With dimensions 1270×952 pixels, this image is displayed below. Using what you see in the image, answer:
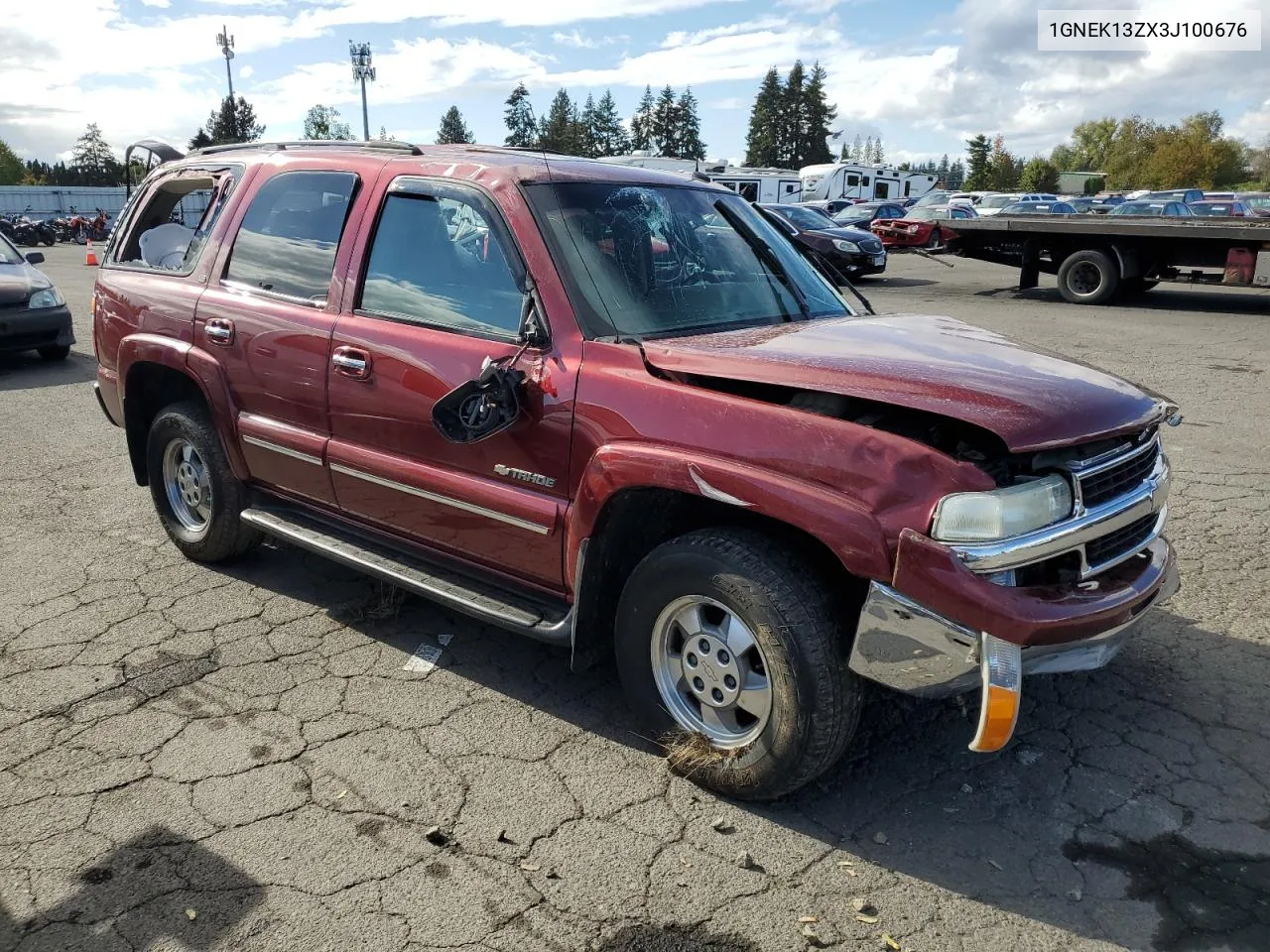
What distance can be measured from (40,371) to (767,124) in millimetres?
107606

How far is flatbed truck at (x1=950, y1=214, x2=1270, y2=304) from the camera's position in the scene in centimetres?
1370

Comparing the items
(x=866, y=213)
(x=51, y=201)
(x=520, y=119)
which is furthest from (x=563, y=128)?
(x=866, y=213)

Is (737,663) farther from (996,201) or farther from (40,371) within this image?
(996,201)

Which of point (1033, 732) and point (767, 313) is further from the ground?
point (767, 313)

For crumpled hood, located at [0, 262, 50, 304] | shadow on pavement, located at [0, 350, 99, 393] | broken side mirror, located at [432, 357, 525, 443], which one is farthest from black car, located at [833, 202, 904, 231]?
broken side mirror, located at [432, 357, 525, 443]

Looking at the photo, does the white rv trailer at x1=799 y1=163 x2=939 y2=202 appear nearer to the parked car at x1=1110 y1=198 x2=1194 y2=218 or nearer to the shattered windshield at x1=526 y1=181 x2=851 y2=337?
the parked car at x1=1110 y1=198 x2=1194 y2=218

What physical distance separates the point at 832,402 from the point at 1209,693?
2.04m

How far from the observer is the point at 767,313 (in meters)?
3.79

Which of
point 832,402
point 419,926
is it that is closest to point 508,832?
point 419,926

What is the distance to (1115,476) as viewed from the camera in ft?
9.55

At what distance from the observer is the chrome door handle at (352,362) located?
3701 millimetres

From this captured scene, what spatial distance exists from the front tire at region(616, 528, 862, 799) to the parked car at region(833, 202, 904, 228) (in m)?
24.4

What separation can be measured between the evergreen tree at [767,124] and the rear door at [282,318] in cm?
10819

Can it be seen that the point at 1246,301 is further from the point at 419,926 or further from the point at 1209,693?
the point at 419,926
